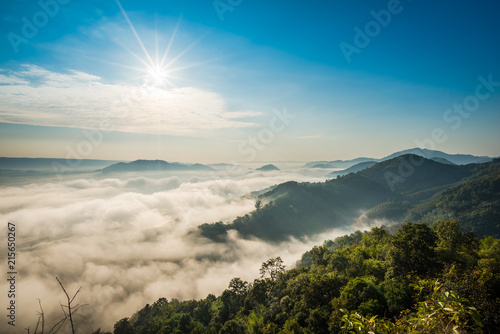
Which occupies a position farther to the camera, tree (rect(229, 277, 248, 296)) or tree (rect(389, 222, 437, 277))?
tree (rect(229, 277, 248, 296))

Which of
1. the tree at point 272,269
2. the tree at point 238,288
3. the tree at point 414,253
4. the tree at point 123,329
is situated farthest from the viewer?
the tree at point 123,329

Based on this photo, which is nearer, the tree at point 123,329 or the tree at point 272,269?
the tree at point 272,269

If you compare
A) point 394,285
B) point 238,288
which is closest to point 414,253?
point 394,285

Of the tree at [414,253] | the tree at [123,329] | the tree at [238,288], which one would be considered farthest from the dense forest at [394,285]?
the tree at [123,329]

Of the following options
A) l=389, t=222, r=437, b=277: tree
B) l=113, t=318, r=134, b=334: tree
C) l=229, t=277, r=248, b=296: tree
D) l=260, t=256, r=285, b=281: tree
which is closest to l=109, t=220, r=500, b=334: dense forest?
l=389, t=222, r=437, b=277: tree

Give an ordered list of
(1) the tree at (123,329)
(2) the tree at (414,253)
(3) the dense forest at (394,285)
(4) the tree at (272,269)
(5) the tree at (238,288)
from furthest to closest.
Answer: (1) the tree at (123,329), (5) the tree at (238,288), (4) the tree at (272,269), (2) the tree at (414,253), (3) the dense forest at (394,285)

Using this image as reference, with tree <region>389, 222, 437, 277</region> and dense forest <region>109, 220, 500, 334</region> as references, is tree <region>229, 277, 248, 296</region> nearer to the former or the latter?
dense forest <region>109, 220, 500, 334</region>

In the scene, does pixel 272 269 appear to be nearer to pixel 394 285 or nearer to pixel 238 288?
pixel 238 288

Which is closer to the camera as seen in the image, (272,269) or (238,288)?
(272,269)

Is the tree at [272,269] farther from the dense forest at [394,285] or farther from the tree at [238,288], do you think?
the tree at [238,288]

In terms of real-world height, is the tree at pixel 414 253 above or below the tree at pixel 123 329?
above

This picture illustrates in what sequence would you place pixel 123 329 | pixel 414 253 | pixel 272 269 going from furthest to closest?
1. pixel 123 329
2. pixel 272 269
3. pixel 414 253

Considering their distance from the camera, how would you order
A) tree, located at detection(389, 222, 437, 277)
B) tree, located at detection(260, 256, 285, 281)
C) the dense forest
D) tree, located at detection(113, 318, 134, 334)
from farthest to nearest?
tree, located at detection(113, 318, 134, 334) → tree, located at detection(260, 256, 285, 281) → tree, located at detection(389, 222, 437, 277) → the dense forest

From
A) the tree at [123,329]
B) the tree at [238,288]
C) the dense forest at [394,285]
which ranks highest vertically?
the dense forest at [394,285]
